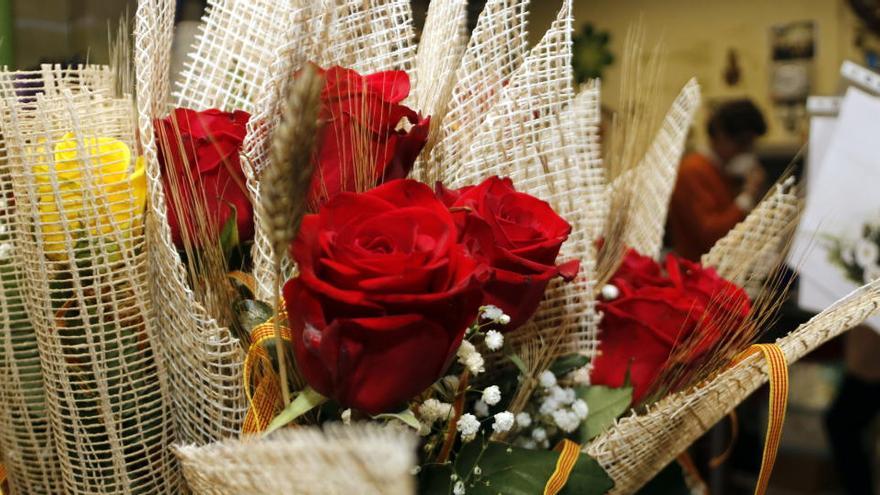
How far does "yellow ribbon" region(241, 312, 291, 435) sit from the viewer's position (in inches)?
18.1

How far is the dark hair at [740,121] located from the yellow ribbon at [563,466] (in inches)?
99.3

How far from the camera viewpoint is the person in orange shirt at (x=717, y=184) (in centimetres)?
241

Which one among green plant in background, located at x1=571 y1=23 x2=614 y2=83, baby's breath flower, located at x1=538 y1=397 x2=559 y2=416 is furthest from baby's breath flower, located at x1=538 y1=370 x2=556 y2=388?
green plant in background, located at x1=571 y1=23 x2=614 y2=83

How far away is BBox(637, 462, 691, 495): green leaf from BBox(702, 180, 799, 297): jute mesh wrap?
157 millimetres

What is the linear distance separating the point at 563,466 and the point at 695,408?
0.10 meters

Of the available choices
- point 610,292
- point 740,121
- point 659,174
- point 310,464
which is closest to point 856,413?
point 740,121

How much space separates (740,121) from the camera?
285 centimetres

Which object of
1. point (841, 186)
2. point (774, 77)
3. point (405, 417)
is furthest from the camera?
point (774, 77)

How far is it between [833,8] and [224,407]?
12.9ft

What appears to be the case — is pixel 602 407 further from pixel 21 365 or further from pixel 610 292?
pixel 21 365

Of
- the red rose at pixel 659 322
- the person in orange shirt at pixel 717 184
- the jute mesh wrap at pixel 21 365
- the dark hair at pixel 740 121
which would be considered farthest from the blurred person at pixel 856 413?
the jute mesh wrap at pixel 21 365

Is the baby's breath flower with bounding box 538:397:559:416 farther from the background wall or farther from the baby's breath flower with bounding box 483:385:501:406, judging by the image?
the background wall

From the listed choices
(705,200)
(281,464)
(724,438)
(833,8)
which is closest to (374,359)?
(281,464)

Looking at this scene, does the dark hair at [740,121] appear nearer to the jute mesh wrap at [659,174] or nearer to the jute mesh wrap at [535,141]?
the jute mesh wrap at [659,174]
